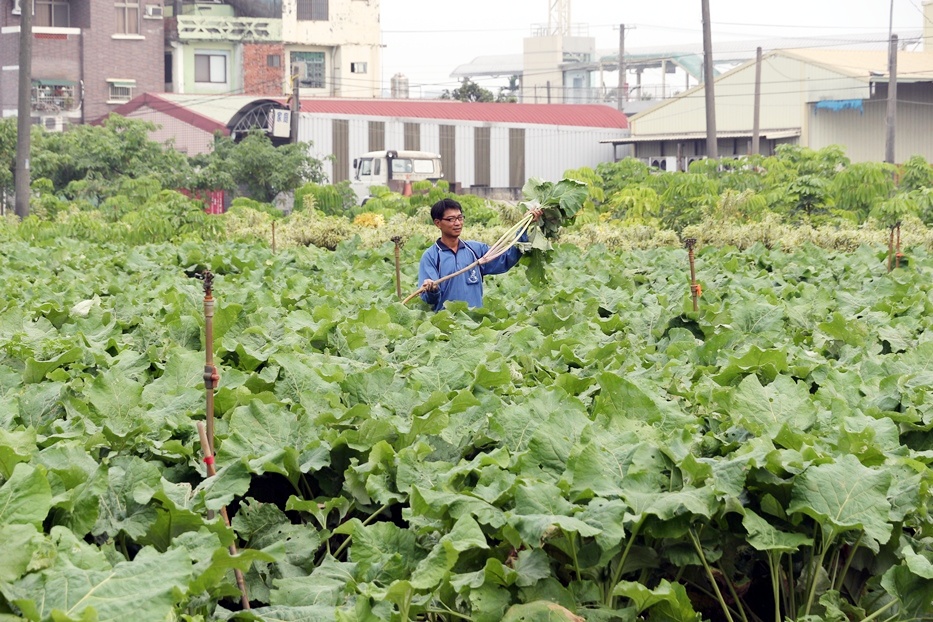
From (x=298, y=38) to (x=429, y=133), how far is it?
10.3 m

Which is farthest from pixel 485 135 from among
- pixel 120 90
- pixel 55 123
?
pixel 55 123

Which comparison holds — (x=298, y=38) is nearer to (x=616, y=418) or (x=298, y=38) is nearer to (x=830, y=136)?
(x=830, y=136)

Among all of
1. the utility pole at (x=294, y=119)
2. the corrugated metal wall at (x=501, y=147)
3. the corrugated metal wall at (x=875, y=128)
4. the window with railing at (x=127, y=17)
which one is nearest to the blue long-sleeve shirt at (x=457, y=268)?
the utility pole at (x=294, y=119)

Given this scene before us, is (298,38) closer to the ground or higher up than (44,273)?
higher up

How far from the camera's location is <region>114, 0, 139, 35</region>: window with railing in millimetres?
51094

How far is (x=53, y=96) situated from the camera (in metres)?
49.9

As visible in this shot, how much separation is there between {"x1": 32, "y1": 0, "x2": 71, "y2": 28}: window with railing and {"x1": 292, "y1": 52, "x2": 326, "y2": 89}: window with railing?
983 centimetres

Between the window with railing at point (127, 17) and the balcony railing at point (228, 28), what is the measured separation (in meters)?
1.76

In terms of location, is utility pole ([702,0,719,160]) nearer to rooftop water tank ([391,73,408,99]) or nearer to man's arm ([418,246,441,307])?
man's arm ([418,246,441,307])

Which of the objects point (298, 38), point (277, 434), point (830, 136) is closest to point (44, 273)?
point (277, 434)

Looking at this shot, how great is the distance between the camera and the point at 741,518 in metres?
3.41

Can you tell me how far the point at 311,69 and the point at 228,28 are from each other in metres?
5.04

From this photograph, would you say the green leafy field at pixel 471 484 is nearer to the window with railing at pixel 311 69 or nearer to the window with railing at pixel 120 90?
the window with railing at pixel 120 90

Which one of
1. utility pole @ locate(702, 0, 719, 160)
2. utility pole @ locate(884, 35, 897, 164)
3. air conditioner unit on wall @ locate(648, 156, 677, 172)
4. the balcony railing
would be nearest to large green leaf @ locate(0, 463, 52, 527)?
utility pole @ locate(702, 0, 719, 160)
